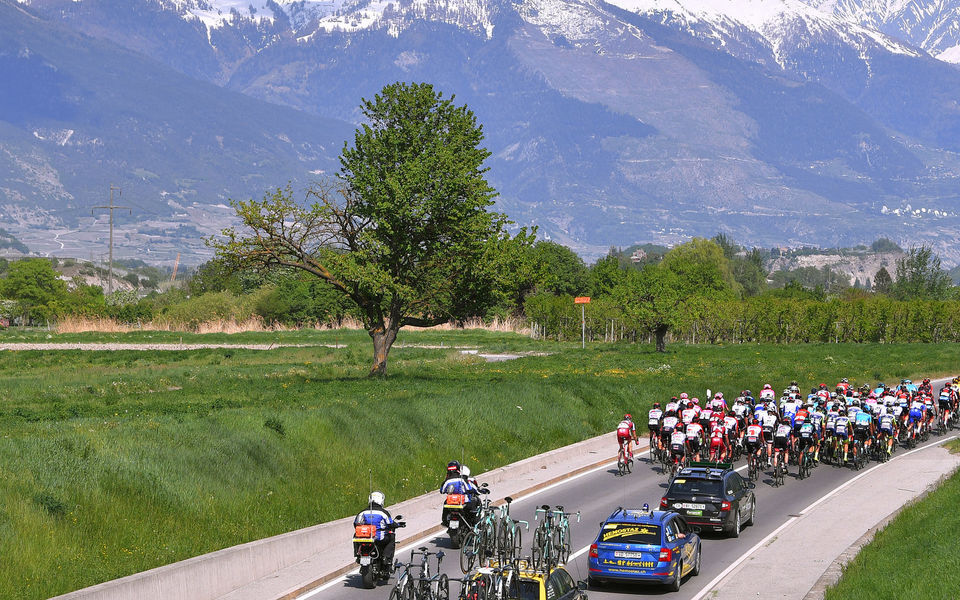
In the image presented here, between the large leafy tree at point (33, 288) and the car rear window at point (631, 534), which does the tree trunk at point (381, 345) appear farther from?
the large leafy tree at point (33, 288)

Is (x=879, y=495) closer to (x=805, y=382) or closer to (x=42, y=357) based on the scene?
(x=805, y=382)

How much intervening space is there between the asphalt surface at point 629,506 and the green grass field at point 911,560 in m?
1.68

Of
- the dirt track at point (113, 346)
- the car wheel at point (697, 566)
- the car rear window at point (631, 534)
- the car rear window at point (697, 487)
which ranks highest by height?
the dirt track at point (113, 346)

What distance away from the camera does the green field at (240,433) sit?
20453 millimetres

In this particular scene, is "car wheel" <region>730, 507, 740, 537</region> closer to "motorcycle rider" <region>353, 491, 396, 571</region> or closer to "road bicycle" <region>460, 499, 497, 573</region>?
"road bicycle" <region>460, 499, 497, 573</region>

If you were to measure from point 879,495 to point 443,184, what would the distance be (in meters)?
24.0

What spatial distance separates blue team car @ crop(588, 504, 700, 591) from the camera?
19.8 m

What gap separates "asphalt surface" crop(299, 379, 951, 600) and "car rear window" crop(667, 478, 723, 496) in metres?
1.20

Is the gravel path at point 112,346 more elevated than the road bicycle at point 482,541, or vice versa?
the gravel path at point 112,346

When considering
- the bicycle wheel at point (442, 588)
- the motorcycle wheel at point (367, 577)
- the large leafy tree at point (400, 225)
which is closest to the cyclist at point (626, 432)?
the motorcycle wheel at point (367, 577)

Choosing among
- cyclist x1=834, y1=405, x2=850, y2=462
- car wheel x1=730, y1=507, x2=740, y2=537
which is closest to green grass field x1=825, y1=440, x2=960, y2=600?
car wheel x1=730, y1=507, x2=740, y2=537

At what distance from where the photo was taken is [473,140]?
50.6 metres

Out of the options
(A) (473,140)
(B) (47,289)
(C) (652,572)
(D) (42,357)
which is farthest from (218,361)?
(B) (47,289)

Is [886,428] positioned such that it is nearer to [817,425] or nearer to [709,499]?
[817,425]
